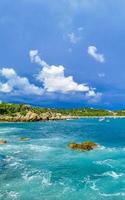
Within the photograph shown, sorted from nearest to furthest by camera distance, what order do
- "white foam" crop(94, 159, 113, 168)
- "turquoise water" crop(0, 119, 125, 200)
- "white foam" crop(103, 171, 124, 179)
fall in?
"turquoise water" crop(0, 119, 125, 200) → "white foam" crop(103, 171, 124, 179) → "white foam" crop(94, 159, 113, 168)

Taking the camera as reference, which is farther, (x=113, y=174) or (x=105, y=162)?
(x=105, y=162)

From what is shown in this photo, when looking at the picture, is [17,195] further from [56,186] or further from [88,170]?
[88,170]

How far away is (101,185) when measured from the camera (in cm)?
5069

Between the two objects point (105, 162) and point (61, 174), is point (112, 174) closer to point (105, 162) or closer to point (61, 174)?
point (61, 174)

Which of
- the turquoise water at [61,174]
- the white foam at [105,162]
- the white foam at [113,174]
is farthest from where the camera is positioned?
the white foam at [105,162]

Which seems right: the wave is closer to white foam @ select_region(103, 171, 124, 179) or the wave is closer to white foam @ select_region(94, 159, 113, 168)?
white foam @ select_region(103, 171, 124, 179)

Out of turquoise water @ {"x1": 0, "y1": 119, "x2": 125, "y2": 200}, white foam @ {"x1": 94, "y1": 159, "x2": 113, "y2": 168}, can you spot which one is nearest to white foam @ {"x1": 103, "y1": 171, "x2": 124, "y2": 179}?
turquoise water @ {"x1": 0, "y1": 119, "x2": 125, "y2": 200}

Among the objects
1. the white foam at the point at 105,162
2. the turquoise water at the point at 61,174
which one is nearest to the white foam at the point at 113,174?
the turquoise water at the point at 61,174

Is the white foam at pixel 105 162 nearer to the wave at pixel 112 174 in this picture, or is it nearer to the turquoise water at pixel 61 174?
the turquoise water at pixel 61 174

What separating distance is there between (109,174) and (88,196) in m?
12.1

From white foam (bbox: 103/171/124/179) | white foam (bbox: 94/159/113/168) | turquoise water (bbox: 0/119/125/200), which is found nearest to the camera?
turquoise water (bbox: 0/119/125/200)

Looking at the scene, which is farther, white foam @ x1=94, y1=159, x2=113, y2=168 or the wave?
white foam @ x1=94, y1=159, x2=113, y2=168

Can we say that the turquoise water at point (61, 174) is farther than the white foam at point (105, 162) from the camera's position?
No

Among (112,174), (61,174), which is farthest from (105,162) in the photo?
(61,174)
